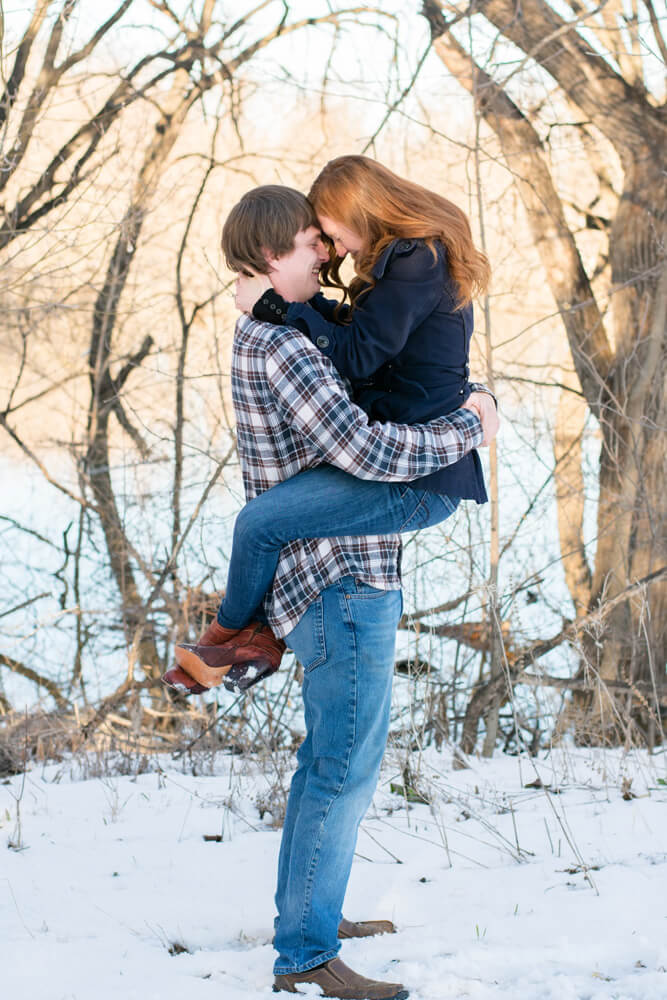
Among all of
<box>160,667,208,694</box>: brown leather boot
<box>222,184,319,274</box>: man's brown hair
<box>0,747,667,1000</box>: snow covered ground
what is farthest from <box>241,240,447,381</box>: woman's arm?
<box>0,747,667,1000</box>: snow covered ground

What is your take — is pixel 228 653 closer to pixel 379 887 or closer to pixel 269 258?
pixel 269 258

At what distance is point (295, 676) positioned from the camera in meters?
5.04

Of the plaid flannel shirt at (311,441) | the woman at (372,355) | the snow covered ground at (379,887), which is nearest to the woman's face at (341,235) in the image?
the woman at (372,355)

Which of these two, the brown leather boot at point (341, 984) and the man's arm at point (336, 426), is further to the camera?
the brown leather boot at point (341, 984)

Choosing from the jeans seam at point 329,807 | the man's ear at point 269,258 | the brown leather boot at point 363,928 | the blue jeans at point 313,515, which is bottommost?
the brown leather boot at point 363,928

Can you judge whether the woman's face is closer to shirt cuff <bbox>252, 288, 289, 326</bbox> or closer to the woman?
the woman

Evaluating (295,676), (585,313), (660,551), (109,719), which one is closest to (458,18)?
(585,313)

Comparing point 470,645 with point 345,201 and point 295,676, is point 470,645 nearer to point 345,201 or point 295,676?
point 295,676

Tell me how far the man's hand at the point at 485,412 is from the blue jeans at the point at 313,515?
6.8 inches

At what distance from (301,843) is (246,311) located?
112 centimetres

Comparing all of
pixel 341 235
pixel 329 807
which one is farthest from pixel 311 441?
pixel 329 807

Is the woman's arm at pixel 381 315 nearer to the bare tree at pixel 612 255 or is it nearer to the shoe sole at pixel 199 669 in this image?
the shoe sole at pixel 199 669

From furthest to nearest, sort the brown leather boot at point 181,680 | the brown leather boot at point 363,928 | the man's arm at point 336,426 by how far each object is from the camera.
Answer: the brown leather boot at point 363,928 → the brown leather boot at point 181,680 → the man's arm at point 336,426

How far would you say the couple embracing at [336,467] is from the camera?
1.97 meters
